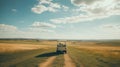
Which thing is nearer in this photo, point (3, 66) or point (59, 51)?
point (3, 66)

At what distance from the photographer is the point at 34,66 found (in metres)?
17.3

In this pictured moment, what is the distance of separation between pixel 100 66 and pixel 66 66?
13.9ft

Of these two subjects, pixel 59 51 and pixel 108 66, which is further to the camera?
pixel 59 51

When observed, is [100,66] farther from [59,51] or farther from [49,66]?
[59,51]

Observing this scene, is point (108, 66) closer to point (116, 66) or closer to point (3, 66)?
point (116, 66)

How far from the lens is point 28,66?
1727cm

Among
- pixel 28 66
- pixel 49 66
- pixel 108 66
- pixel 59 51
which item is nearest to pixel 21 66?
pixel 28 66

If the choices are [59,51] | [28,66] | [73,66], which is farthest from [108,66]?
[59,51]

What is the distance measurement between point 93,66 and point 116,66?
2.87 metres

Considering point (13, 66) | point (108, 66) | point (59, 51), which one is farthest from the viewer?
point (59, 51)

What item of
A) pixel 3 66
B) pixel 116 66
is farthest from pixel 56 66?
pixel 116 66

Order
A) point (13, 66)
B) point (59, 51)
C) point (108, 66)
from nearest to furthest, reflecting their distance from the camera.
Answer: point (13, 66)
point (108, 66)
point (59, 51)

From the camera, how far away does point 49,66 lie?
57.1 feet

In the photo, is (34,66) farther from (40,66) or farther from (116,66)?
(116,66)
